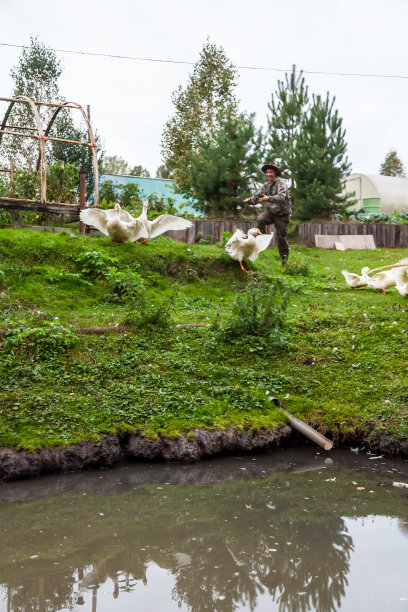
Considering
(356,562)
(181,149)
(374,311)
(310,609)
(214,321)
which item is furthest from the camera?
(181,149)

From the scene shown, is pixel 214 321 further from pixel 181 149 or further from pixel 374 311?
pixel 181 149

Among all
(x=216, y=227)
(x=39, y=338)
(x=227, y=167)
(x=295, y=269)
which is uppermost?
(x=227, y=167)

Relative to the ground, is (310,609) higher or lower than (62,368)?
lower

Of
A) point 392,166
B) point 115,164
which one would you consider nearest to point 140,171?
point 115,164

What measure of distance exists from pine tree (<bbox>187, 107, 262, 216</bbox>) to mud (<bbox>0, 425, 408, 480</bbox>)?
13.2 meters

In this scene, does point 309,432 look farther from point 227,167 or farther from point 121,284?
point 227,167

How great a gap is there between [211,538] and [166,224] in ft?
27.6

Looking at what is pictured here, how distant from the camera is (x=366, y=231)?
19344mm

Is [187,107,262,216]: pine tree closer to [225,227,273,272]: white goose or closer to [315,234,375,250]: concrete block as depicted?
[315,234,375,250]: concrete block

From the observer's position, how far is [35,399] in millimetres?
6328

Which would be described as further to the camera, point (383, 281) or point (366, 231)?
point (366, 231)

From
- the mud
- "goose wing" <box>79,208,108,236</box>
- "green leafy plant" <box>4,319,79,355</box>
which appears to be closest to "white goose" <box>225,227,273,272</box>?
"goose wing" <box>79,208,108,236</box>

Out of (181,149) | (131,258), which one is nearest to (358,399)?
(131,258)

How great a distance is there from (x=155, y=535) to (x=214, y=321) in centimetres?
418
